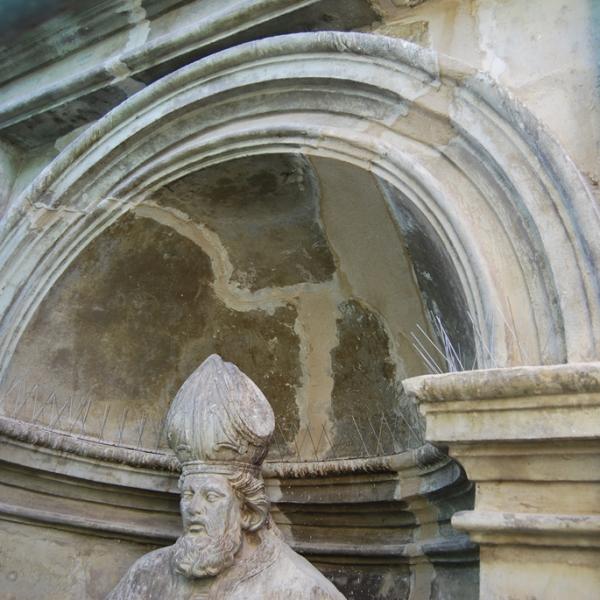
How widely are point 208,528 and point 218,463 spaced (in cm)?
18

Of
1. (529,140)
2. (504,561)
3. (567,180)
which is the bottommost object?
(504,561)

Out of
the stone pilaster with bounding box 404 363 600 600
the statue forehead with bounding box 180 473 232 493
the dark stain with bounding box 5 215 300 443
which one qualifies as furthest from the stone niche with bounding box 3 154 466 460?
the stone pilaster with bounding box 404 363 600 600

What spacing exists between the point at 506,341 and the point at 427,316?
0.72 meters

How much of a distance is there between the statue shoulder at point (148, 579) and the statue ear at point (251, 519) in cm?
27

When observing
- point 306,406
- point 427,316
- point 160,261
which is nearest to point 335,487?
point 306,406

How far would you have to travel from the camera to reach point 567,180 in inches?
78.8

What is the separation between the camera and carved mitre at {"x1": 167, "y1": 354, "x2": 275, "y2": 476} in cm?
230

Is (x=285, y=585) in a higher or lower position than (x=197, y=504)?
lower

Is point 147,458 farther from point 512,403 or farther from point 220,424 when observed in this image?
point 512,403

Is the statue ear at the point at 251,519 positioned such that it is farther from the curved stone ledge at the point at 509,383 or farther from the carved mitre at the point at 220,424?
the curved stone ledge at the point at 509,383

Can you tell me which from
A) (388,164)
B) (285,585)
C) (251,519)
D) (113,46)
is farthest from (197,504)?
(113,46)

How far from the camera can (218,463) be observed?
2.31 meters

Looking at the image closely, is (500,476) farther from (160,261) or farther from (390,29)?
(160,261)

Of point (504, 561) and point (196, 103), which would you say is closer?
point (504, 561)
